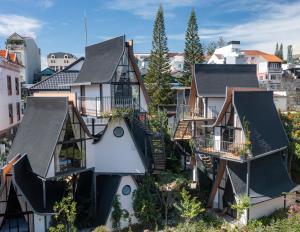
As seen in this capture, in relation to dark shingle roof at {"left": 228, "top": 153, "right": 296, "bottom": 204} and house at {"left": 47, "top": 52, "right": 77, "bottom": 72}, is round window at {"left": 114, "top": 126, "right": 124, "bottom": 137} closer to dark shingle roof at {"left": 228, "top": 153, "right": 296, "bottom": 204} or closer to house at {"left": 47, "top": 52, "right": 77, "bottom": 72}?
dark shingle roof at {"left": 228, "top": 153, "right": 296, "bottom": 204}

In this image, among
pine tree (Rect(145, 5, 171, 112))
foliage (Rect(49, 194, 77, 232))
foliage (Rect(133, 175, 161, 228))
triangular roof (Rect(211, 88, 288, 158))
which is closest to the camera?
foliage (Rect(49, 194, 77, 232))

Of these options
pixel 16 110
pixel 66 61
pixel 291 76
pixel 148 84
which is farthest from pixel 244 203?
pixel 66 61

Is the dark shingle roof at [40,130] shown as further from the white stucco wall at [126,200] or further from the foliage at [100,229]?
the white stucco wall at [126,200]

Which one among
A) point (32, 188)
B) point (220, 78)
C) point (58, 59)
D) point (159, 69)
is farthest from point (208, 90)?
point (58, 59)

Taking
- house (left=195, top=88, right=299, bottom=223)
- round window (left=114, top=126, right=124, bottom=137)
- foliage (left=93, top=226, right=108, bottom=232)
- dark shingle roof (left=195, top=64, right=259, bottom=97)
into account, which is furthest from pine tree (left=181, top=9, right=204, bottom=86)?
foliage (left=93, top=226, right=108, bottom=232)

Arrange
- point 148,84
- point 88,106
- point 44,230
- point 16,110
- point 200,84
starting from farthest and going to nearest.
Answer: point 148,84 → point 16,110 → point 200,84 → point 88,106 → point 44,230

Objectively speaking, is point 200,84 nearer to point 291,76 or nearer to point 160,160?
point 160,160

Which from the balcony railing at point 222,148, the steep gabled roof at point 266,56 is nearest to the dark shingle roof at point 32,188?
the balcony railing at point 222,148
